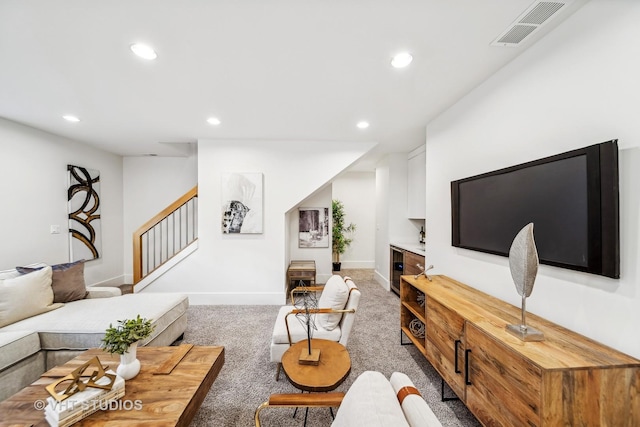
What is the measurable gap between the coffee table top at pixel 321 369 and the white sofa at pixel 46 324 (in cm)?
145

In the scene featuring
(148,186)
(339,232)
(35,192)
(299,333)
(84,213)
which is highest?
(148,186)

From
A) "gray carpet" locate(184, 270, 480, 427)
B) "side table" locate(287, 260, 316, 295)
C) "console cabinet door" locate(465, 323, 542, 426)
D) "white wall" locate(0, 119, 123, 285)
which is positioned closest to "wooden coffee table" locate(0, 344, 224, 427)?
"gray carpet" locate(184, 270, 480, 427)

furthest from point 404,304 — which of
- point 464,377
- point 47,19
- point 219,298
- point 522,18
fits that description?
point 47,19

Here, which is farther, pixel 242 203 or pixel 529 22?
pixel 242 203

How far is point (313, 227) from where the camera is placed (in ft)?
17.3

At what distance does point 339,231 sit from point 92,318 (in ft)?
15.5

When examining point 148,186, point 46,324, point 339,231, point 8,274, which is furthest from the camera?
point 339,231

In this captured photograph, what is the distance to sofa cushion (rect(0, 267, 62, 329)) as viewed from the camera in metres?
2.16

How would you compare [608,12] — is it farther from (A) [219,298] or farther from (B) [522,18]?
(A) [219,298]

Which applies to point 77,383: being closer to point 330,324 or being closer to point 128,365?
point 128,365

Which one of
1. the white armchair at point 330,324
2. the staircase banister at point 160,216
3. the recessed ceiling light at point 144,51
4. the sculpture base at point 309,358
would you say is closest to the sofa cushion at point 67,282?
the staircase banister at point 160,216

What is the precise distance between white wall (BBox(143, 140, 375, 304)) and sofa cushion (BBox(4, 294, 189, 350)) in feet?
3.84

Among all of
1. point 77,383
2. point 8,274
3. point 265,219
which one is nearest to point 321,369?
point 77,383

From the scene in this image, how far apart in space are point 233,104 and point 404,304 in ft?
9.46
